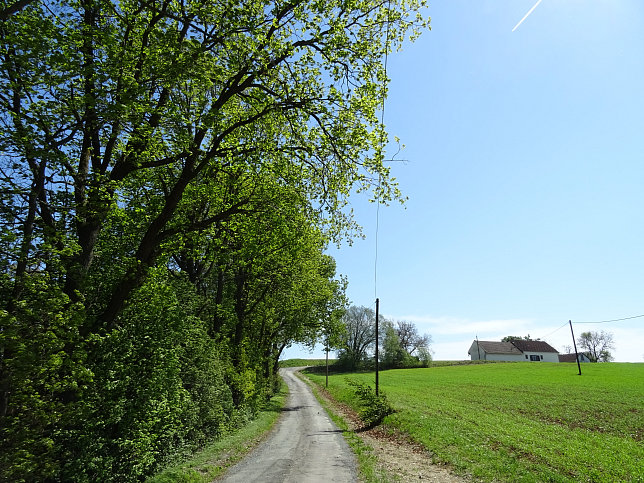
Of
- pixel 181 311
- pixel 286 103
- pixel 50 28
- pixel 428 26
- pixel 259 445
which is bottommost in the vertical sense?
pixel 259 445

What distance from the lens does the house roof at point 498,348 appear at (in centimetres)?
12472

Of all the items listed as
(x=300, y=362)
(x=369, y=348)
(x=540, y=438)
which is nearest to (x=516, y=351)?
(x=369, y=348)

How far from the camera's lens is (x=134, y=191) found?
47.9 feet

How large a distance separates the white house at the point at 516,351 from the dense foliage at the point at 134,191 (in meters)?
127

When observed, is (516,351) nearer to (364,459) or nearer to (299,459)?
(364,459)

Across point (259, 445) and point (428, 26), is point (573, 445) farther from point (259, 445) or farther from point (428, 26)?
point (428, 26)

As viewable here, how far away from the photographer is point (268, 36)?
32.6 feet

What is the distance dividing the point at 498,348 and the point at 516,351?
5.93m

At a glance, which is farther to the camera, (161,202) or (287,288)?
(287,288)

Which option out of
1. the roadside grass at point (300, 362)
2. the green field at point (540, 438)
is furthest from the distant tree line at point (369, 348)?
the green field at point (540, 438)

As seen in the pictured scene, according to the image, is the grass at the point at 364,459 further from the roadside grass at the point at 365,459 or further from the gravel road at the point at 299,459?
the gravel road at the point at 299,459

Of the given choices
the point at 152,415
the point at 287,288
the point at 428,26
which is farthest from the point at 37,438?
the point at 287,288

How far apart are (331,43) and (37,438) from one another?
11251 millimetres

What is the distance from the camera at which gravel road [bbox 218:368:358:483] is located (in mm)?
11281
